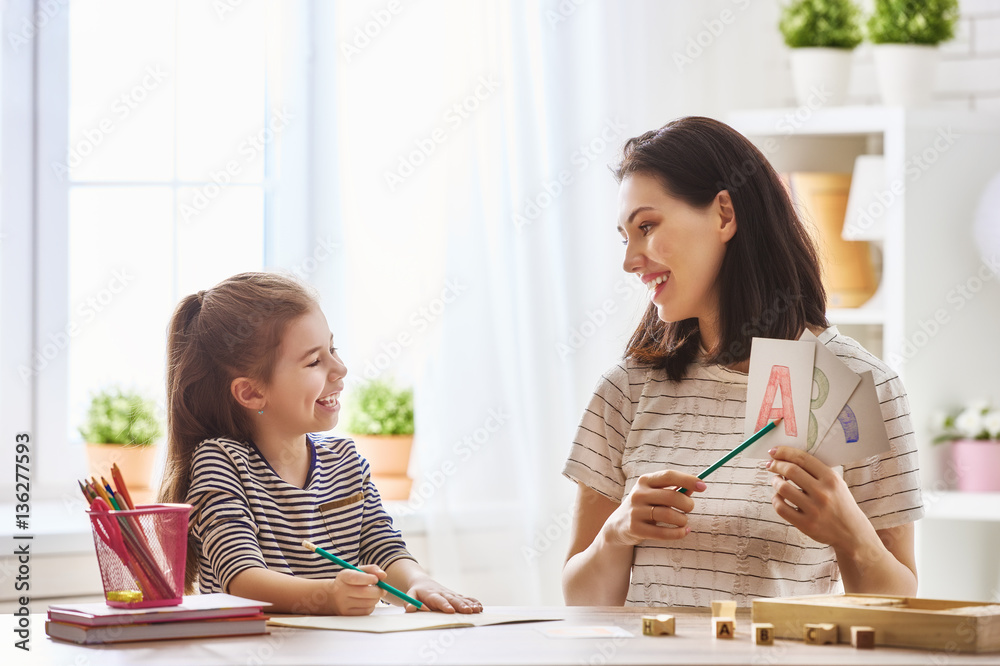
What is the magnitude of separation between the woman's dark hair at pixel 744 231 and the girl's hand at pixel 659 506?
0.35 m

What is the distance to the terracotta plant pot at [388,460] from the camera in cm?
290

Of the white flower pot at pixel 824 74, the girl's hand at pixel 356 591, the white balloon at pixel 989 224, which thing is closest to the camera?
the girl's hand at pixel 356 591

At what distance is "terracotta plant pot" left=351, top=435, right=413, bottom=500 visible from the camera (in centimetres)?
290

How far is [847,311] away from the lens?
113 inches

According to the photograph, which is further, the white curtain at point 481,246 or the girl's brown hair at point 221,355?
the white curtain at point 481,246

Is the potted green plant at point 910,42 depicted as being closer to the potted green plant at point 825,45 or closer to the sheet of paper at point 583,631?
the potted green plant at point 825,45

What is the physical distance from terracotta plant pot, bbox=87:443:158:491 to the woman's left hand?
169 cm

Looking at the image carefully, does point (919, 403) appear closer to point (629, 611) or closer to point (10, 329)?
point (629, 611)

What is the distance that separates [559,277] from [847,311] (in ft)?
2.38

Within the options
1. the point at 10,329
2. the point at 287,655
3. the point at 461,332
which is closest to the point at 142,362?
the point at 10,329

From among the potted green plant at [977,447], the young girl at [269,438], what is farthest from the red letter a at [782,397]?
the potted green plant at [977,447]

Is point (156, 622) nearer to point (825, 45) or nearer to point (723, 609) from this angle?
point (723, 609)

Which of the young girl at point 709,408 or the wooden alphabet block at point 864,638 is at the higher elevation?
the young girl at point 709,408

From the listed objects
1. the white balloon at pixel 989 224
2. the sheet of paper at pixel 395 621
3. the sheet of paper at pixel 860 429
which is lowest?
the sheet of paper at pixel 395 621
